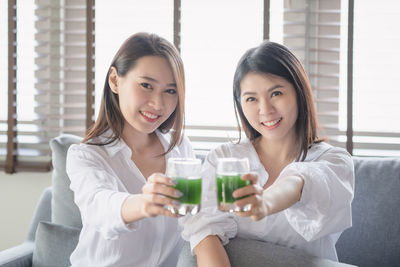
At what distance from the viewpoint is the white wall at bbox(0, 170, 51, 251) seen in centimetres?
312

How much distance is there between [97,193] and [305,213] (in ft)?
2.15

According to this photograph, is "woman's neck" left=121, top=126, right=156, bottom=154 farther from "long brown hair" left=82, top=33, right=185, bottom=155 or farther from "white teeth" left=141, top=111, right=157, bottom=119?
"white teeth" left=141, top=111, right=157, bottom=119

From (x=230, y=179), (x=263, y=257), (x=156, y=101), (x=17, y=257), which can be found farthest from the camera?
(x=17, y=257)

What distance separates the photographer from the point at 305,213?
147 centimetres

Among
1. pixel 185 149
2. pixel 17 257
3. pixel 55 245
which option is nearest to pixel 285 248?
pixel 185 149

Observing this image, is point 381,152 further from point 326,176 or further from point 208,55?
point 326,176

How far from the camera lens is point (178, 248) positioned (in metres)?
1.83

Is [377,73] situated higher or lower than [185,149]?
higher

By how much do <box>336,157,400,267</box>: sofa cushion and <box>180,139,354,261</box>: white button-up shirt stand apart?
0.37 meters

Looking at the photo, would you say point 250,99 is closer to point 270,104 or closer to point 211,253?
point 270,104

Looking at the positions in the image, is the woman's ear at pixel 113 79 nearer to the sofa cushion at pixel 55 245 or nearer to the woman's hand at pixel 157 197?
the woman's hand at pixel 157 197

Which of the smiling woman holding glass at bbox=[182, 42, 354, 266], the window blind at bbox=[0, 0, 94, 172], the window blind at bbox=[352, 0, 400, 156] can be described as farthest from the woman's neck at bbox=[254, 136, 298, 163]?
the window blind at bbox=[0, 0, 94, 172]

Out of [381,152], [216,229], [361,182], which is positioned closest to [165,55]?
[216,229]

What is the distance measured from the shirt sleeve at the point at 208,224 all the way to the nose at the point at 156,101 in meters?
0.34
